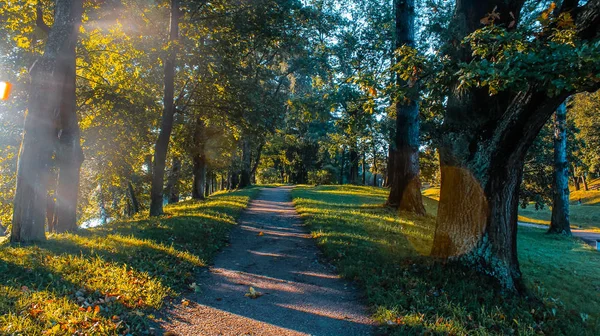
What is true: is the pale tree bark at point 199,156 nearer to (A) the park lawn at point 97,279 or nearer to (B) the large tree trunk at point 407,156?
(A) the park lawn at point 97,279

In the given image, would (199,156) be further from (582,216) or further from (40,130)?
(582,216)

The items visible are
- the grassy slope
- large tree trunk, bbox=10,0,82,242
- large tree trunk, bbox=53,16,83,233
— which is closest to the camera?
large tree trunk, bbox=10,0,82,242

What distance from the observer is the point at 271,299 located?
491 centimetres

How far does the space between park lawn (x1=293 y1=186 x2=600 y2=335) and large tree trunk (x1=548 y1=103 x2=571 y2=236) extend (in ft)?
26.3

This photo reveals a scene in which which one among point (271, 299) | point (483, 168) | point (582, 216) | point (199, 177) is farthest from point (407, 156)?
point (582, 216)

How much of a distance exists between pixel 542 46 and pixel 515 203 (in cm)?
258

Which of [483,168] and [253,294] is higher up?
[483,168]

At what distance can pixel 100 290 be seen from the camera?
4480mm

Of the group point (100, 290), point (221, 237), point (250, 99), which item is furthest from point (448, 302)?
point (250, 99)

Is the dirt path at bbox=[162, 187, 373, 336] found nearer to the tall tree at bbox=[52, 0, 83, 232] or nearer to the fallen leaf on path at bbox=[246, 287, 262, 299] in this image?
the fallen leaf on path at bbox=[246, 287, 262, 299]

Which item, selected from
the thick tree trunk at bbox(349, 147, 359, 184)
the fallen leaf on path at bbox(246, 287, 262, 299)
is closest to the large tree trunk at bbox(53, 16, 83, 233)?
the fallen leaf on path at bbox(246, 287, 262, 299)

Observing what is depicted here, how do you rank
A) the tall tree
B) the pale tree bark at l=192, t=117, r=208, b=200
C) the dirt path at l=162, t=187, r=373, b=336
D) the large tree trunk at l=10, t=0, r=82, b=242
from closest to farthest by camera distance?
1. the dirt path at l=162, t=187, r=373, b=336
2. the large tree trunk at l=10, t=0, r=82, b=242
3. the tall tree
4. the pale tree bark at l=192, t=117, r=208, b=200

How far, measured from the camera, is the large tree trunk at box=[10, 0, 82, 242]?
670cm

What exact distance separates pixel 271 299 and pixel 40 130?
5.96 metres
